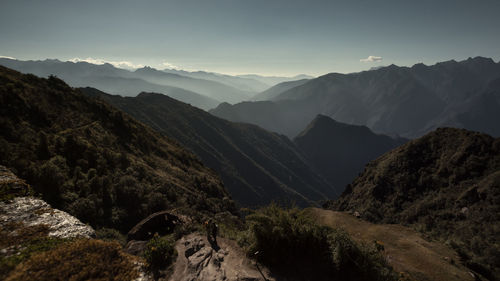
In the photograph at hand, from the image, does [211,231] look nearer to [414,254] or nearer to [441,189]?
[414,254]

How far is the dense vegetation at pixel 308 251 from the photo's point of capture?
7.62 meters

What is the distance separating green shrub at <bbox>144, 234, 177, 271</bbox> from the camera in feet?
25.4

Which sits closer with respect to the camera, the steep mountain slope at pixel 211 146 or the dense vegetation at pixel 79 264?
the dense vegetation at pixel 79 264

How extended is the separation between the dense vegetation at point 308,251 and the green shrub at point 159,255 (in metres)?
2.96

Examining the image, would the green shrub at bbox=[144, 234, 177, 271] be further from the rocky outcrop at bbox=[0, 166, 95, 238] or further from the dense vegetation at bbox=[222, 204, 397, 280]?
the dense vegetation at bbox=[222, 204, 397, 280]

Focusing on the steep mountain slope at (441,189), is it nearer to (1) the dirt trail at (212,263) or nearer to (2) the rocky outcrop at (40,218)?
(1) the dirt trail at (212,263)

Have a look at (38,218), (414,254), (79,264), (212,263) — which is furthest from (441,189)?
(38,218)

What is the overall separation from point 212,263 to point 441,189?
73.4 meters

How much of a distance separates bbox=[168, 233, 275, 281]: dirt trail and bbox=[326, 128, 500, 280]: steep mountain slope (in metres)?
35.0

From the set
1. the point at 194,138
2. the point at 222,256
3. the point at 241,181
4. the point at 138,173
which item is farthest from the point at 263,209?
the point at 194,138

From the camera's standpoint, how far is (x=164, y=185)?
83.4 ft

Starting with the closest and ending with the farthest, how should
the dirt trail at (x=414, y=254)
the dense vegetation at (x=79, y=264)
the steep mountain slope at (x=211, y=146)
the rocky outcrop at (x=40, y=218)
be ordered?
the dense vegetation at (x=79, y=264) → the rocky outcrop at (x=40, y=218) → the dirt trail at (x=414, y=254) → the steep mountain slope at (x=211, y=146)

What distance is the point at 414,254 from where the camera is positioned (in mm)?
16953

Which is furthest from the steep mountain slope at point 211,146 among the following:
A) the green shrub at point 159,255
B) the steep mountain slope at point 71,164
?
the green shrub at point 159,255
